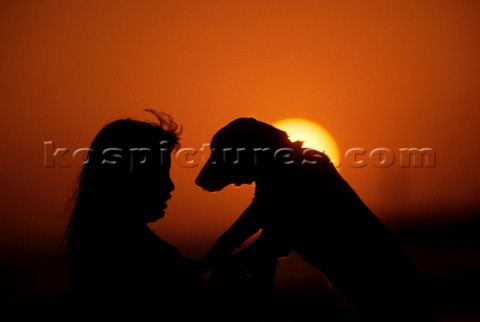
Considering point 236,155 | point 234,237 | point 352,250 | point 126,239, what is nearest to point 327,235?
point 352,250

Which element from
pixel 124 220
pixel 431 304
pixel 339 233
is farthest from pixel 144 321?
pixel 431 304

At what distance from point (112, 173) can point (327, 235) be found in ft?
2.84

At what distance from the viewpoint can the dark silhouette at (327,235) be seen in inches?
77.2

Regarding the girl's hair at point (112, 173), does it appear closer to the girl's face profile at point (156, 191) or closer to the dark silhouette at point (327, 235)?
the girl's face profile at point (156, 191)

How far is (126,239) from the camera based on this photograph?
5.31 feet

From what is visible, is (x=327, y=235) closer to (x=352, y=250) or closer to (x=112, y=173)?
(x=352, y=250)

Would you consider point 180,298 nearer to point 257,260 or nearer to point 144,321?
point 144,321

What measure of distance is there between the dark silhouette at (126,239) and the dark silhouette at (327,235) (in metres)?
0.33

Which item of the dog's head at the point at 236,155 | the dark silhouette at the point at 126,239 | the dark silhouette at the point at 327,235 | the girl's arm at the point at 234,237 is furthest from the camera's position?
the dog's head at the point at 236,155

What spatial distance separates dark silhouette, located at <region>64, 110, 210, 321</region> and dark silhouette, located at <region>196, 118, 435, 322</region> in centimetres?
33

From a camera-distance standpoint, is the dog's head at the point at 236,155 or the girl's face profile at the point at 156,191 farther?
the dog's head at the point at 236,155

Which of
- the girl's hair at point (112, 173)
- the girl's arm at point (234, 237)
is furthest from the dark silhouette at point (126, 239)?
the girl's arm at point (234, 237)

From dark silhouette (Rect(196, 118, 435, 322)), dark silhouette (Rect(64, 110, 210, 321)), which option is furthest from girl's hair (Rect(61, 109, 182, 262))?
dark silhouette (Rect(196, 118, 435, 322))

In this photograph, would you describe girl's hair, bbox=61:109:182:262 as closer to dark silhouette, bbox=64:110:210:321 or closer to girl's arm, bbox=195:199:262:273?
dark silhouette, bbox=64:110:210:321
